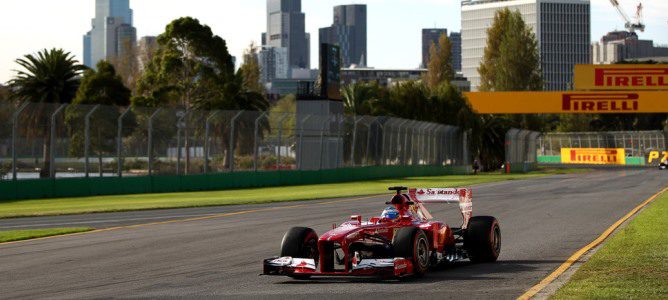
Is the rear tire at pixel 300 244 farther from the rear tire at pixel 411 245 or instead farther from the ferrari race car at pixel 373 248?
the rear tire at pixel 411 245

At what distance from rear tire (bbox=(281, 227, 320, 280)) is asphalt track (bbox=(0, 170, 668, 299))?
339mm

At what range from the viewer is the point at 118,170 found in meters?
40.8

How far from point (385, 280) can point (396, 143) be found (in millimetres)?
51954

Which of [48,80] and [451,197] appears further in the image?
[48,80]

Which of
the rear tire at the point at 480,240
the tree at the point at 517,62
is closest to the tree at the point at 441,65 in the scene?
the tree at the point at 517,62

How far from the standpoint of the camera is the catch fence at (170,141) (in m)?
36.3

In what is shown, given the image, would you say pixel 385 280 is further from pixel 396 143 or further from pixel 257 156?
pixel 396 143

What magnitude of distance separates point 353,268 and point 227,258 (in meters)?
3.85

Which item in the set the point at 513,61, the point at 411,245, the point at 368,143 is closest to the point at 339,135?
the point at 368,143

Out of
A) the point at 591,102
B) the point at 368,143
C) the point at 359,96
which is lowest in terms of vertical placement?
the point at 368,143

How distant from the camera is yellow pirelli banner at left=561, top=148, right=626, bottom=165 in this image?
116 m

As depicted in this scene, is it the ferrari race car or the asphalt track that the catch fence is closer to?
the asphalt track

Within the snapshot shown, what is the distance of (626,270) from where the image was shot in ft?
44.6

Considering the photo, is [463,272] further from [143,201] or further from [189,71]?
[189,71]
